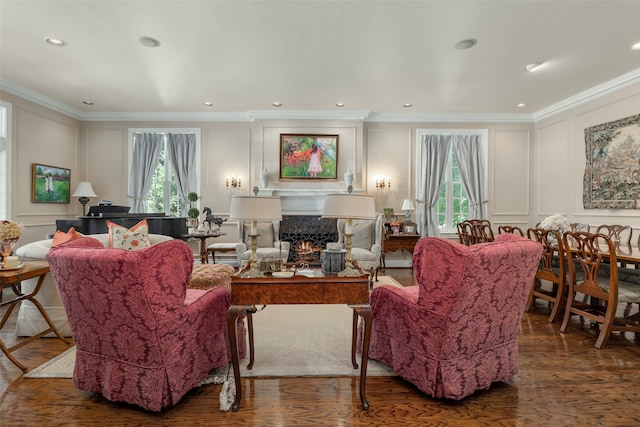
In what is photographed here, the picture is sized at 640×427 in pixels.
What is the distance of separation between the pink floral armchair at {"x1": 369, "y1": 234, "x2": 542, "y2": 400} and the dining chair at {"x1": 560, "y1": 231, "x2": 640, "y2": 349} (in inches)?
50.4

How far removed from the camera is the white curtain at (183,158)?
21.6 feet

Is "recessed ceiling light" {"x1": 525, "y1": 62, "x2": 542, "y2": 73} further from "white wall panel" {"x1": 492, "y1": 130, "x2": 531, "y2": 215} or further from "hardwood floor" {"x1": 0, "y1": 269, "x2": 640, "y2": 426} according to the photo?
"hardwood floor" {"x1": 0, "y1": 269, "x2": 640, "y2": 426}

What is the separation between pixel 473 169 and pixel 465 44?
3457mm

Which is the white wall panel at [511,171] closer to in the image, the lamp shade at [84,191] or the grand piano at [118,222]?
the grand piano at [118,222]

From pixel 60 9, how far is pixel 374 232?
188 inches

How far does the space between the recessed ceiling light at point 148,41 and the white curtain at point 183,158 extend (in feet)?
9.87

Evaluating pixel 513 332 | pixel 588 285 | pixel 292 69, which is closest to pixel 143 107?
pixel 292 69

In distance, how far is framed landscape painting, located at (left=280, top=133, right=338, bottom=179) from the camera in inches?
248

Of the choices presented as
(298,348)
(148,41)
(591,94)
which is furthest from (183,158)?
(591,94)

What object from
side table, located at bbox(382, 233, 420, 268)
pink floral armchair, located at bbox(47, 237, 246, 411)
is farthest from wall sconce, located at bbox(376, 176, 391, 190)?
pink floral armchair, located at bbox(47, 237, 246, 411)

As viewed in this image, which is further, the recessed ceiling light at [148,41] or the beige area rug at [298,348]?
the recessed ceiling light at [148,41]

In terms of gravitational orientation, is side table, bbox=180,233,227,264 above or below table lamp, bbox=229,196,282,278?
below

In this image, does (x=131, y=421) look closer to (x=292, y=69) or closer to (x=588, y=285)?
(x=588, y=285)

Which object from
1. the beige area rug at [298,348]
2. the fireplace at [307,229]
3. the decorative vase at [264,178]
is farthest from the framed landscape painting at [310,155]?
the beige area rug at [298,348]
